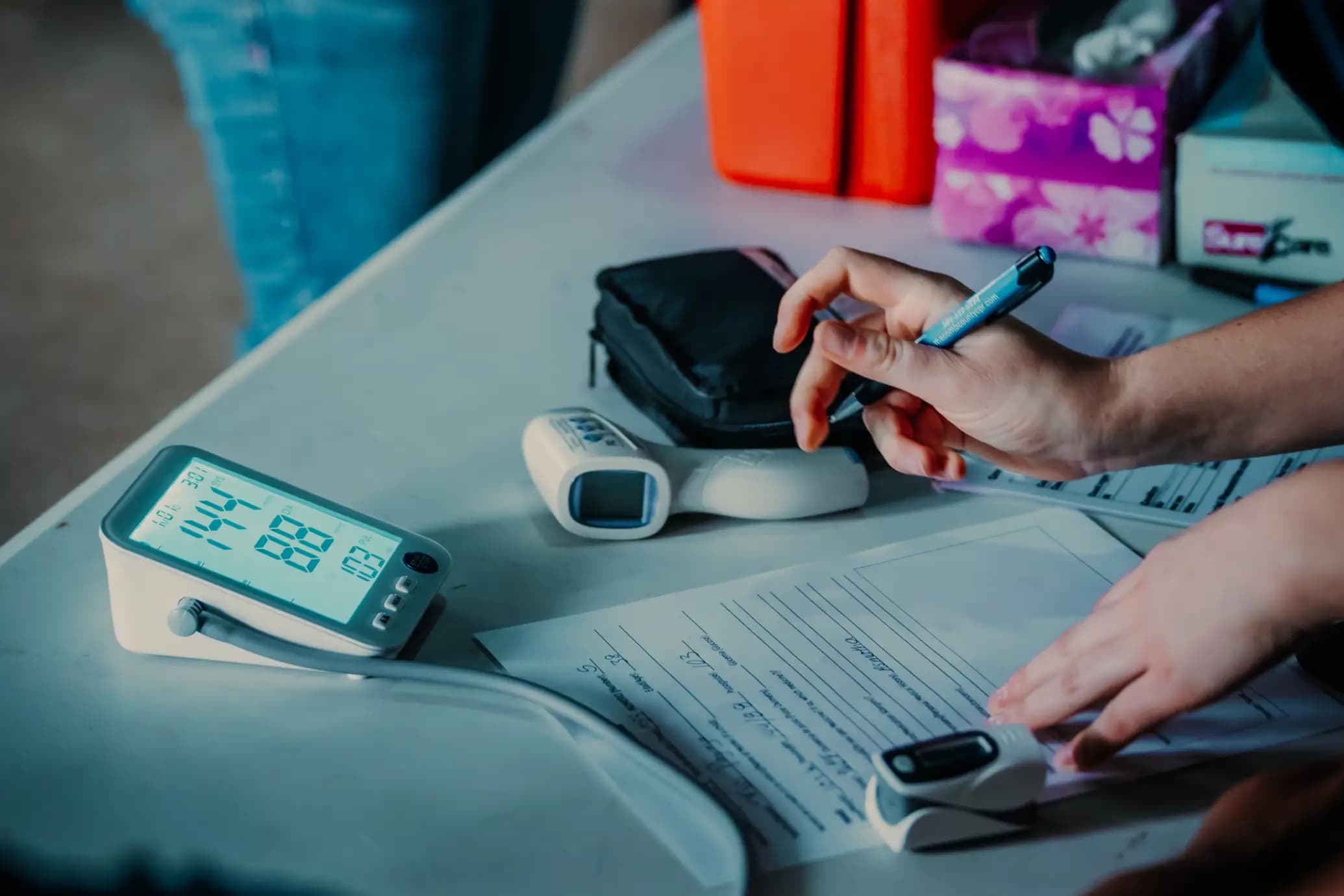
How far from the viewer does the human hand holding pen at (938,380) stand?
0.71 m

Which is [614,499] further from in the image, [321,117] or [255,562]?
[321,117]

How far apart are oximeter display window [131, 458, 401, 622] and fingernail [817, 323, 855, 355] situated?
25 cm

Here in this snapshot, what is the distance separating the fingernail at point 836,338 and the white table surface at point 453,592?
116 millimetres

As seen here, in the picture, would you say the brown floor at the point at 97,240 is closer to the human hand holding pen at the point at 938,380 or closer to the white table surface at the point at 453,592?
the white table surface at the point at 453,592

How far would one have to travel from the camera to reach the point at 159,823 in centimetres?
58

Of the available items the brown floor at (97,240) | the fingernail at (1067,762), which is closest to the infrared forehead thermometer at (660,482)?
the fingernail at (1067,762)

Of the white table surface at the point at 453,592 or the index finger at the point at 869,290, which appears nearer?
the white table surface at the point at 453,592

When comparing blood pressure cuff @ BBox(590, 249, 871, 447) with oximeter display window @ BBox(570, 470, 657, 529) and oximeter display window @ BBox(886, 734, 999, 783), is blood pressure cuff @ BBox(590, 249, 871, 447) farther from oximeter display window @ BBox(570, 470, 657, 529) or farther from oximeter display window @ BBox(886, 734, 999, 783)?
oximeter display window @ BBox(886, 734, 999, 783)

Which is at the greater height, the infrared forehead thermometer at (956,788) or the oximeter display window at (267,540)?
the oximeter display window at (267,540)

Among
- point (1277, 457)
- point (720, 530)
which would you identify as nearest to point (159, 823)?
point (720, 530)

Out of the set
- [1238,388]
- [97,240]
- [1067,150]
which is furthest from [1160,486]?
[97,240]

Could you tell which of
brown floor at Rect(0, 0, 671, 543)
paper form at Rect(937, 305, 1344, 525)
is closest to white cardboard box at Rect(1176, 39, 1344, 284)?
paper form at Rect(937, 305, 1344, 525)

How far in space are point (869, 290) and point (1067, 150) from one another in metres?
0.30

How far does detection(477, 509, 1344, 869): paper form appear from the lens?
0.60m
